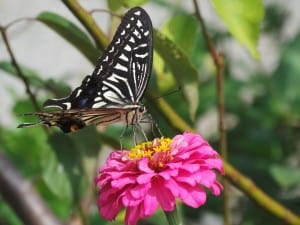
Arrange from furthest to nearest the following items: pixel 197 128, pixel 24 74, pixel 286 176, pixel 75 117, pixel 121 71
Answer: pixel 197 128
pixel 286 176
pixel 24 74
pixel 121 71
pixel 75 117

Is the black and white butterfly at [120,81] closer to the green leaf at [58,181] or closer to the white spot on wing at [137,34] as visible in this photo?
the white spot on wing at [137,34]

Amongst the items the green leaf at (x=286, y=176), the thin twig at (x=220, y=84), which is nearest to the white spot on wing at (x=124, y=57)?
the thin twig at (x=220, y=84)

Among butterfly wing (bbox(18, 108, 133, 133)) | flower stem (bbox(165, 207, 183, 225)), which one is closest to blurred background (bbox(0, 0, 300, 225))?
butterfly wing (bbox(18, 108, 133, 133))

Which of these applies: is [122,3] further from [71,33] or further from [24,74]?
[24,74]

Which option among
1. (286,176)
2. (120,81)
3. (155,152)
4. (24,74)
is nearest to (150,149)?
(155,152)

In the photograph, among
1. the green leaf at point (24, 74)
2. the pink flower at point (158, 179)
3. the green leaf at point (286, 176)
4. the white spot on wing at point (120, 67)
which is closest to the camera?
the pink flower at point (158, 179)

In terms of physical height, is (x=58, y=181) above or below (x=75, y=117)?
below

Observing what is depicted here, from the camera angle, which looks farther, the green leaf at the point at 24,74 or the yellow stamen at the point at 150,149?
the green leaf at the point at 24,74
